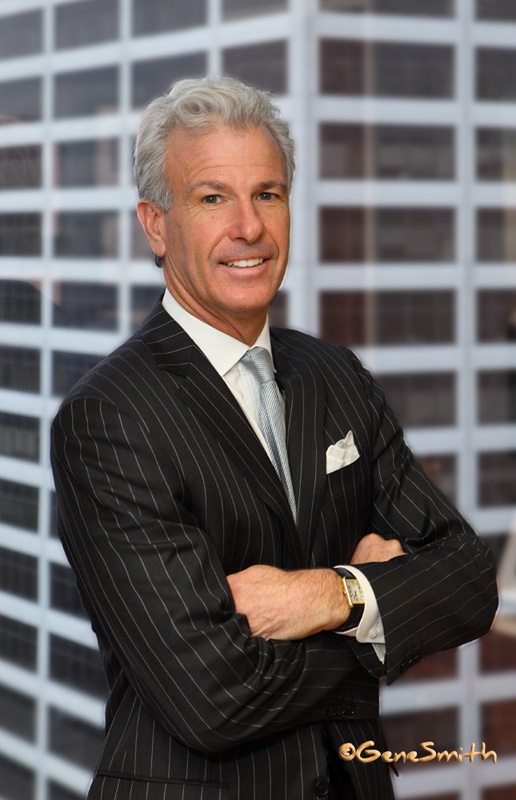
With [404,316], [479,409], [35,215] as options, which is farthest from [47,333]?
[479,409]

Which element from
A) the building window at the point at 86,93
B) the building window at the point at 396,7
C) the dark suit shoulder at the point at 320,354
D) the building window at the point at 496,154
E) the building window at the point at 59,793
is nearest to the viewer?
the dark suit shoulder at the point at 320,354

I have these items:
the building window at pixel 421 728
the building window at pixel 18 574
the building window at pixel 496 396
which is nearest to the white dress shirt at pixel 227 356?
the building window at pixel 18 574

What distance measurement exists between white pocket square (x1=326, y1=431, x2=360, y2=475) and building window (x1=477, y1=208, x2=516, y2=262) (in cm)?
212

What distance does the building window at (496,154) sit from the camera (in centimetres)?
380

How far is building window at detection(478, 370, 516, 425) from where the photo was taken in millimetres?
3863

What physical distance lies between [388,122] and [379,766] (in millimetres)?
2443

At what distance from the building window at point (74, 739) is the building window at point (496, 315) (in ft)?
5.89

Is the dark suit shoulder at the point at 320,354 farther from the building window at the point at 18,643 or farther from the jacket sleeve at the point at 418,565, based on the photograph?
the building window at the point at 18,643

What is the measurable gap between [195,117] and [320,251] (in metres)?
1.94

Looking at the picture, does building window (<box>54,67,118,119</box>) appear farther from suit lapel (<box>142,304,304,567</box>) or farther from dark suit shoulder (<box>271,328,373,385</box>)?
suit lapel (<box>142,304,304,567</box>)

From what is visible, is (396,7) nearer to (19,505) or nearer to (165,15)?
(165,15)

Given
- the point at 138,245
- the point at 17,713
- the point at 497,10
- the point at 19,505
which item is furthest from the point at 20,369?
the point at 497,10

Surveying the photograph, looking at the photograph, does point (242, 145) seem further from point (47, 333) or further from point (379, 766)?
point (47, 333)

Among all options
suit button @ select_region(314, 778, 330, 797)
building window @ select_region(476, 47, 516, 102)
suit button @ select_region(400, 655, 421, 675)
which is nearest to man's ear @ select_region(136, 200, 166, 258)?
suit button @ select_region(400, 655, 421, 675)
